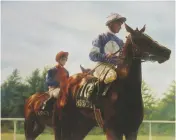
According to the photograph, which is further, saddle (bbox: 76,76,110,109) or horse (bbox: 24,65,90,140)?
horse (bbox: 24,65,90,140)

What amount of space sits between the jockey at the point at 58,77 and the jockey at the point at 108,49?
341mm

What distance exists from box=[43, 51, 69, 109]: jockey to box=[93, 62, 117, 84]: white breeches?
15.5 inches

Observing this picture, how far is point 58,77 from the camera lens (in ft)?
10.4

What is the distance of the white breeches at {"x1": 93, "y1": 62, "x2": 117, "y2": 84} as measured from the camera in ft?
8.70

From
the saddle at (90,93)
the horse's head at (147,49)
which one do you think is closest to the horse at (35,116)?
the saddle at (90,93)

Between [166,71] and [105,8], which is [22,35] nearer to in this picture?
[105,8]

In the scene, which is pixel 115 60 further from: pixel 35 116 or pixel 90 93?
pixel 35 116

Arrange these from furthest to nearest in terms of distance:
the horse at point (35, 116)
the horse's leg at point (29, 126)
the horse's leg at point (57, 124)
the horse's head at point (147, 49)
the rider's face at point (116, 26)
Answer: the horse's leg at point (29, 126), the horse at point (35, 116), the horse's leg at point (57, 124), the rider's face at point (116, 26), the horse's head at point (147, 49)

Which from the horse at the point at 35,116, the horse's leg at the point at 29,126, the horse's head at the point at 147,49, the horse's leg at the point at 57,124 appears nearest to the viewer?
the horse's head at the point at 147,49

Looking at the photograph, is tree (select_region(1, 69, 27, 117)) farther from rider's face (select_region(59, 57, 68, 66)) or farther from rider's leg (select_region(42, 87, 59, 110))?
rider's face (select_region(59, 57, 68, 66))

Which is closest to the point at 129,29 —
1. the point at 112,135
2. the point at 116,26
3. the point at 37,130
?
the point at 116,26

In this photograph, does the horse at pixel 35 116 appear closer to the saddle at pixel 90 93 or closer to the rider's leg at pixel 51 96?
the rider's leg at pixel 51 96

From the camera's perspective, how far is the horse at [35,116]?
318 centimetres

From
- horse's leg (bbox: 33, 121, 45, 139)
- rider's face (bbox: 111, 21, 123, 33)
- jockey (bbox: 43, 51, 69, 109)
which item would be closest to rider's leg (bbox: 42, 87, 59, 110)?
jockey (bbox: 43, 51, 69, 109)
